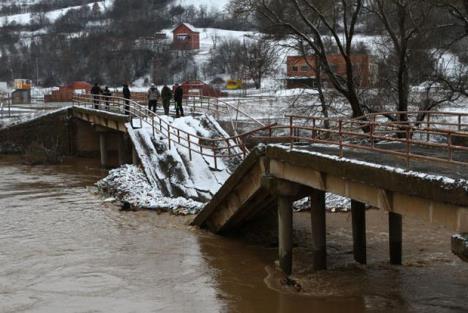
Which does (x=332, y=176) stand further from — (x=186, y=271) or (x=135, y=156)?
(x=135, y=156)

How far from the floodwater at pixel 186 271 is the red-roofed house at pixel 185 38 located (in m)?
149

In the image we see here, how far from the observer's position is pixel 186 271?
52.6ft

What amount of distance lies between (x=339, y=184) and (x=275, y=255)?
486 cm

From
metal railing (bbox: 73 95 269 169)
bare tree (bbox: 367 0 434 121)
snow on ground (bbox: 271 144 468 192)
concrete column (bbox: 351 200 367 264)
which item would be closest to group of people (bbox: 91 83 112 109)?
metal railing (bbox: 73 95 269 169)

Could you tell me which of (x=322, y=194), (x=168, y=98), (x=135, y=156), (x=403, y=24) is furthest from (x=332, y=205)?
(x=168, y=98)

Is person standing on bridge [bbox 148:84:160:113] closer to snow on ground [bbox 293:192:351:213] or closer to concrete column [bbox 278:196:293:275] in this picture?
snow on ground [bbox 293:192:351:213]

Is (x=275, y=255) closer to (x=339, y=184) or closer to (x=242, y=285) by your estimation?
(x=242, y=285)

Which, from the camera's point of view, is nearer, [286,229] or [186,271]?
[286,229]

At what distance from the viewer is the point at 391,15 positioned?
3025 centimetres

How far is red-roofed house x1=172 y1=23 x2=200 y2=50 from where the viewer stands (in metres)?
170

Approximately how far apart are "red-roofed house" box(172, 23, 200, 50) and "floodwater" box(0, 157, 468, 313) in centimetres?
14867

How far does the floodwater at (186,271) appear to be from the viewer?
13.6 metres

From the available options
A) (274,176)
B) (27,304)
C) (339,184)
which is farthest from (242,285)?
(27,304)

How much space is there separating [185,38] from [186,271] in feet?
535
